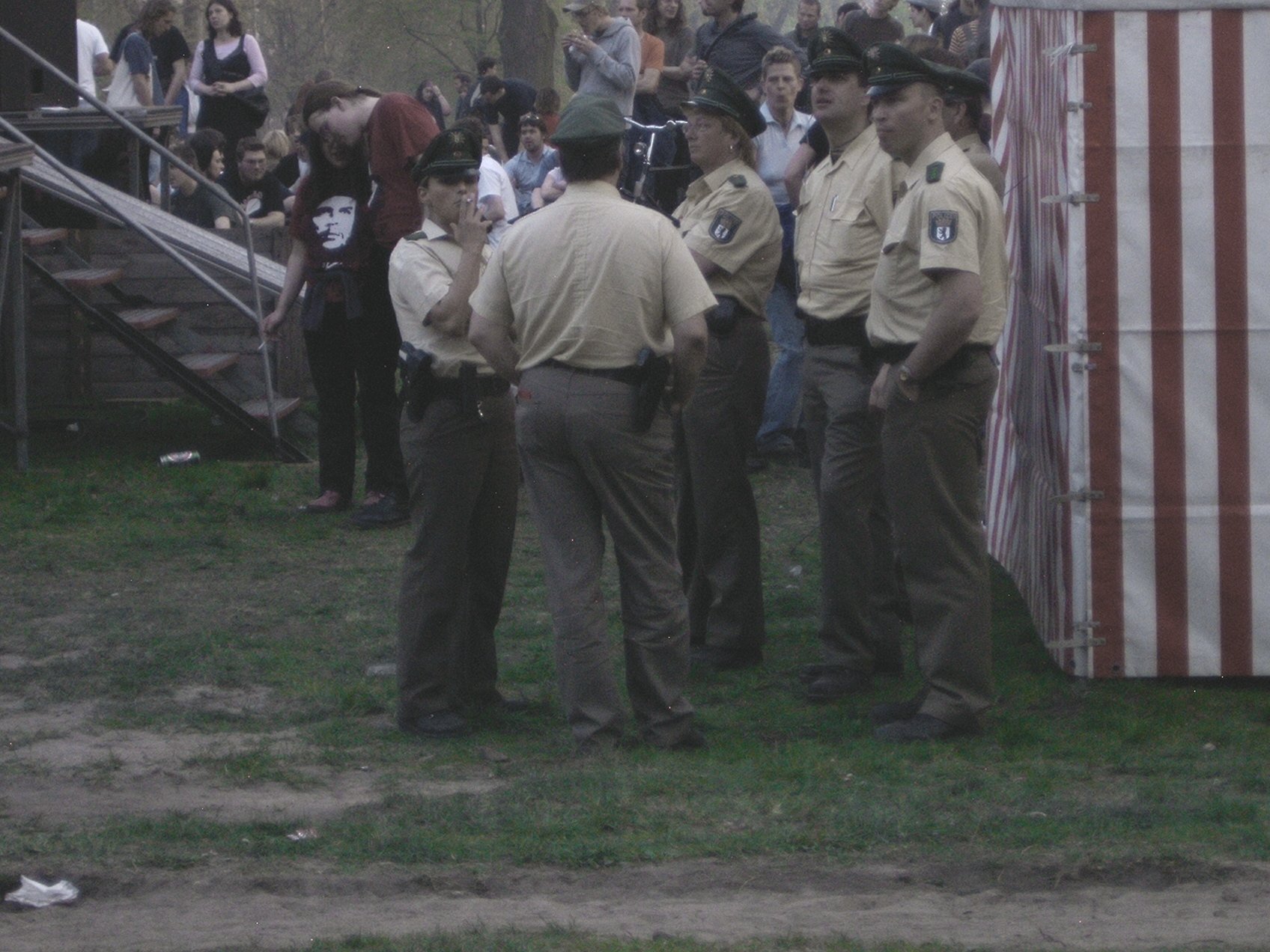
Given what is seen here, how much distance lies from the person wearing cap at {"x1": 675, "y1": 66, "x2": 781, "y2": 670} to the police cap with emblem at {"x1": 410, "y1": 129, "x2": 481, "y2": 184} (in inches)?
38.5

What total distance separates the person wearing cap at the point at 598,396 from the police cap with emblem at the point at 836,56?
102 cm

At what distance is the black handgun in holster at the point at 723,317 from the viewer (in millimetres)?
6484

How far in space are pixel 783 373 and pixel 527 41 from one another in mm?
15283

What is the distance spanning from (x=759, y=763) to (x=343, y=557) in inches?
142

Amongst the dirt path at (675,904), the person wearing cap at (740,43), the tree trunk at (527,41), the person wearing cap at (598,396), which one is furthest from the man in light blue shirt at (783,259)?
the tree trunk at (527,41)

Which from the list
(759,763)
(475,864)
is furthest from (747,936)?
(759,763)

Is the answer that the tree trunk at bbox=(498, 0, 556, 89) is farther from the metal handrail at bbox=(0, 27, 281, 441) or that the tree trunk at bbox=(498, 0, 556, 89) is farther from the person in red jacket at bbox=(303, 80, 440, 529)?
the person in red jacket at bbox=(303, 80, 440, 529)

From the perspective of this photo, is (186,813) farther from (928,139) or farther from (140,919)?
(928,139)

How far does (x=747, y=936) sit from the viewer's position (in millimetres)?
4176

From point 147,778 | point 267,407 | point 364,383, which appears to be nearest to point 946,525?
point 147,778

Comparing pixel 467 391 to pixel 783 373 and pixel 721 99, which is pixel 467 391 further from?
pixel 783 373

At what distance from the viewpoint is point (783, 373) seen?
10.5 meters

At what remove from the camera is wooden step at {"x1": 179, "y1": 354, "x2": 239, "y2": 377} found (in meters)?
11.1

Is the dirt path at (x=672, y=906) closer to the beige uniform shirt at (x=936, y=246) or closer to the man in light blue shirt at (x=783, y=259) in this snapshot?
the beige uniform shirt at (x=936, y=246)
